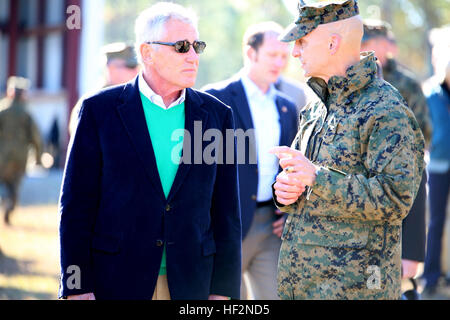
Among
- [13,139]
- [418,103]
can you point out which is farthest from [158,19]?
[13,139]

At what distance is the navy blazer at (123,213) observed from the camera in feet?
10.4

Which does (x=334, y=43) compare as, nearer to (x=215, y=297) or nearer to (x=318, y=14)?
(x=318, y=14)

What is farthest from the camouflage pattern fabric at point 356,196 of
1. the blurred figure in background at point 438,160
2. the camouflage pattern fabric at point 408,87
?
the blurred figure in background at point 438,160

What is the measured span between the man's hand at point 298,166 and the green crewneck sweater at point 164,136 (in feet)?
2.00

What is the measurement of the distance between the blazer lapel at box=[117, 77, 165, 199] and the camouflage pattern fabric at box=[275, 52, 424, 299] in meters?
0.60

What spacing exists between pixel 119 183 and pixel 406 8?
87.1ft

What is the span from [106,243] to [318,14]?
4.63 ft

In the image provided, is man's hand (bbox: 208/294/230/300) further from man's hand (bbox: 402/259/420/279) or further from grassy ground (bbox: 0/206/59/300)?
grassy ground (bbox: 0/206/59/300)

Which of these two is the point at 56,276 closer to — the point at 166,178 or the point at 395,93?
the point at 166,178

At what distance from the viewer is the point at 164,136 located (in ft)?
10.9

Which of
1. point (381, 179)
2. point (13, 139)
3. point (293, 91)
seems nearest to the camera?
point (381, 179)

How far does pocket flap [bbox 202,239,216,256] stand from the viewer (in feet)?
10.9
